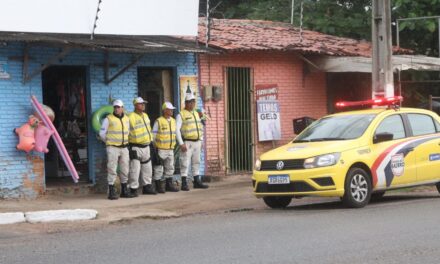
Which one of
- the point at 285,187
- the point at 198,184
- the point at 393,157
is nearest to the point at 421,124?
the point at 393,157

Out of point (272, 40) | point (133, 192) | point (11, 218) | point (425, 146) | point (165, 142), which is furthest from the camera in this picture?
point (272, 40)

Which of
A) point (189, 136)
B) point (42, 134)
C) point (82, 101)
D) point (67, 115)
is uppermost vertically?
point (82, 101)

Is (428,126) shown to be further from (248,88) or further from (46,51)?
(46,51)

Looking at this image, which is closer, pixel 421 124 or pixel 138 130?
pixel 421 124

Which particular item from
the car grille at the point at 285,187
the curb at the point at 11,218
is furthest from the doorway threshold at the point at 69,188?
the car grille at the point at 285,187

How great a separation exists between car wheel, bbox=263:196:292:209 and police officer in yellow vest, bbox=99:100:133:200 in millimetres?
3004

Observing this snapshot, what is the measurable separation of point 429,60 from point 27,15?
9.86m

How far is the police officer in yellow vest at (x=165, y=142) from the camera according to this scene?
14.7 metres

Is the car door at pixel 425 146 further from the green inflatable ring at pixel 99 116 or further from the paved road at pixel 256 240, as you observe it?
the green inflatable ring at pixel 99 116

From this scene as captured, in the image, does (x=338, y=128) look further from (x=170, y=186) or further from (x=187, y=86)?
(x=187, y=86)

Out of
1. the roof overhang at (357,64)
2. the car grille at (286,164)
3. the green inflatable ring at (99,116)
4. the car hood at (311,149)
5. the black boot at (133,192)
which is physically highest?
the roof overhang at (357,64)

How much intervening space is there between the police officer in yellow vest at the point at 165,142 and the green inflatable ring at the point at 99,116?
0.96 meters

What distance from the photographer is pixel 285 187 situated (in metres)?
11.5

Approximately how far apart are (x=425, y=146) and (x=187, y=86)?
17.9ft
